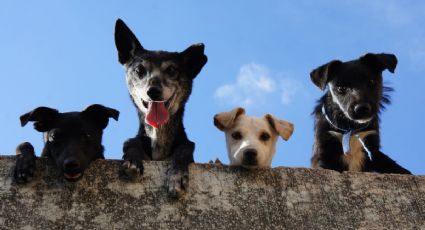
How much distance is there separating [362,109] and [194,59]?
6.60 feet

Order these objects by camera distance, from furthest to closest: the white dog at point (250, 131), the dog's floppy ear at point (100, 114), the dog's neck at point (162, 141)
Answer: the dog's neck at point (162, 141) → the white dog at point (250, 131) → the dog's floppy ear at point (100, 114)

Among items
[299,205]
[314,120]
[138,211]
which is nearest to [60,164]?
[138,211]

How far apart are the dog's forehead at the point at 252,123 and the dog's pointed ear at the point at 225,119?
7cm

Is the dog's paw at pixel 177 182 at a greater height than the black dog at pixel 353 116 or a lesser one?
lesser

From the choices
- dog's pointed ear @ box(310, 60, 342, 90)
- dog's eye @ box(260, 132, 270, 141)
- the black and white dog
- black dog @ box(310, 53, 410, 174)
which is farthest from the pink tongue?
dog's pointed ear @ box(310, 60, 342, 90)

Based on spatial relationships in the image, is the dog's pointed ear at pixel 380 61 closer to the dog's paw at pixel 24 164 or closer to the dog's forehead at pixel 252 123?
the dog's forehead at pixel 252 123

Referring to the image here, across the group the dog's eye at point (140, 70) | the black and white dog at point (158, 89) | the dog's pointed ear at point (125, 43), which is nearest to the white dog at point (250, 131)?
the black and white dog at point (158, 89)

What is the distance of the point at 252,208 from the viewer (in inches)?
198

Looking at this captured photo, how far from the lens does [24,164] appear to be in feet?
16.3

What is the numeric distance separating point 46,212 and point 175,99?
7.71ft

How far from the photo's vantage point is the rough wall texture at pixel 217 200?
189 inches

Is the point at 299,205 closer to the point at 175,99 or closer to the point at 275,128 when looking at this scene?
the point at 275,128

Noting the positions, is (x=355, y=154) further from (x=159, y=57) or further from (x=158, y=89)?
(x=159, y=57)

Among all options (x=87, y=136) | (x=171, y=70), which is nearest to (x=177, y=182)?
(x=87, y=136)
